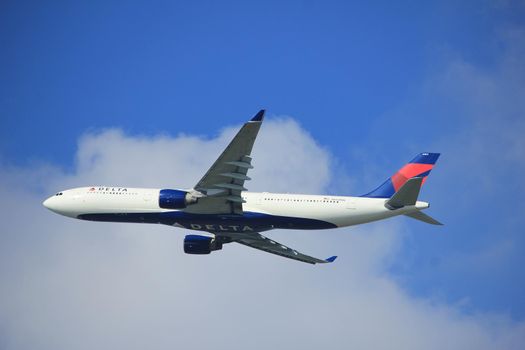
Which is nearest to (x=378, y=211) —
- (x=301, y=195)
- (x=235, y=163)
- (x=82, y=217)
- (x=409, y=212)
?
(x=409, y=212)

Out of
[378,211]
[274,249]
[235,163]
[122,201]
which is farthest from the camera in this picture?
[274,249]

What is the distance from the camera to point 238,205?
64.6 m

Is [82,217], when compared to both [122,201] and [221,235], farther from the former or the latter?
[221,235]

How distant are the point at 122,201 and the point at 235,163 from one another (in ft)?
42.6

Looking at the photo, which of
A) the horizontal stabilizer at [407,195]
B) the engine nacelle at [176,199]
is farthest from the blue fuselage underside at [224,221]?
the horizontal stabilizer at [407,195]

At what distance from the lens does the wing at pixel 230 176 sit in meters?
56.9

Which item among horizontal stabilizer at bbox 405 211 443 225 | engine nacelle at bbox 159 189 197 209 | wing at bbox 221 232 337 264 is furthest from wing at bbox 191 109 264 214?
horizontal stabilizer at bbox 405 211 443 225

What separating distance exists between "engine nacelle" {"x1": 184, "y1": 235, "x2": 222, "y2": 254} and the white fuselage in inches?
151

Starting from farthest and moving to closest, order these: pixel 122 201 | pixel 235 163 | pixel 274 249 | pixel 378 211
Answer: pixel 274 249 → pixel 122 201 → pixel 378 211 → pixel 235 163

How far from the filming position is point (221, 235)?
7169cm

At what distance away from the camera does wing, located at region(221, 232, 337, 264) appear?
72.2m

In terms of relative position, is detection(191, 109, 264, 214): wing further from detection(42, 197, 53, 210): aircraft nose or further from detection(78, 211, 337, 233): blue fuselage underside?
detection(42, 197, 53, 210): aircraft nose

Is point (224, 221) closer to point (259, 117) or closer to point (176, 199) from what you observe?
point (176, 199)

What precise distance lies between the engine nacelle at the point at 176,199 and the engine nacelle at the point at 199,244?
28.9 ft
